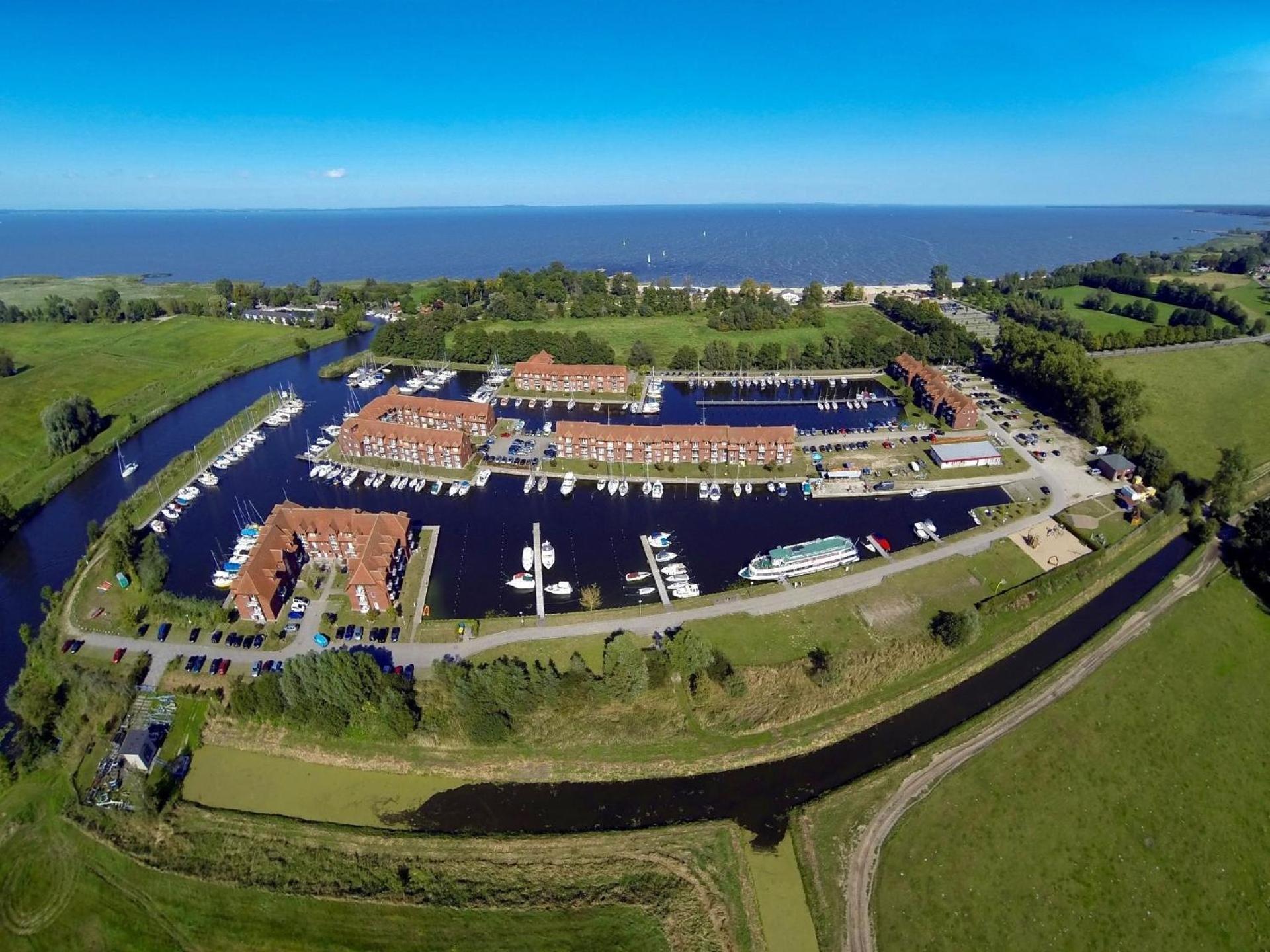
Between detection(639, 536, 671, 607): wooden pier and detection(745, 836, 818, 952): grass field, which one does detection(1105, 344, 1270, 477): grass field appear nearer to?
detection(639, 536, 671, 607): wooden pier

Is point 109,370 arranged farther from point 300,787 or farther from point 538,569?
point 300,787

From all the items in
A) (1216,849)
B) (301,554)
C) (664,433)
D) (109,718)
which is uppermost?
(664,433)

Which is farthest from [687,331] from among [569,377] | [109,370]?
[109,370]

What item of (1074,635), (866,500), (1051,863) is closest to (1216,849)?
(1051,863)

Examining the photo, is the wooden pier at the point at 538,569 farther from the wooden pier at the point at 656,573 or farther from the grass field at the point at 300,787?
the grass field at the point at 300,787

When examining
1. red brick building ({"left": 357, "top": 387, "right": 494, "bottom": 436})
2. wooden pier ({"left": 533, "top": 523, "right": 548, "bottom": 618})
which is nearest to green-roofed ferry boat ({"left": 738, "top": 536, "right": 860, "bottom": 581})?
wooden pier ({"left": 533, "top": 523, "right": 548, "bottom": 618})

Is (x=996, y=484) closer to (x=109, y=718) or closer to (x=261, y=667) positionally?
(x=261, y=667)
